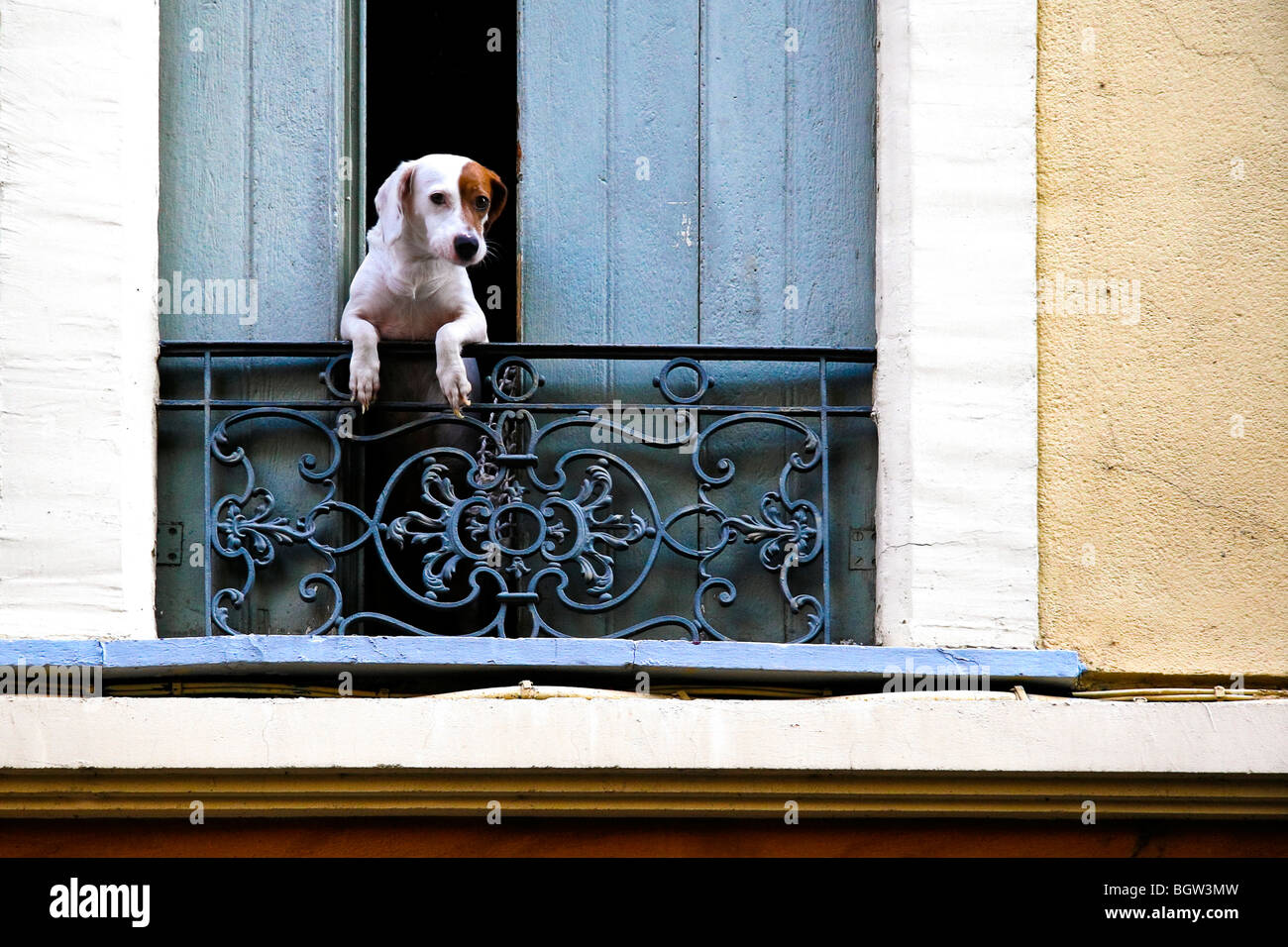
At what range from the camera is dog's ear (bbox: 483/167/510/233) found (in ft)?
15.1

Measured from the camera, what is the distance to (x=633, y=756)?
13.4 ft

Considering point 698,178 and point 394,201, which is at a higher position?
point 698,178

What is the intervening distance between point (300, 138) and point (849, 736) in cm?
227

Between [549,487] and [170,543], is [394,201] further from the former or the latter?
[170,543]

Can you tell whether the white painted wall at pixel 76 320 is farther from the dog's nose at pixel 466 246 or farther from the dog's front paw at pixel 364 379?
the dog's nose at pixel 466 246

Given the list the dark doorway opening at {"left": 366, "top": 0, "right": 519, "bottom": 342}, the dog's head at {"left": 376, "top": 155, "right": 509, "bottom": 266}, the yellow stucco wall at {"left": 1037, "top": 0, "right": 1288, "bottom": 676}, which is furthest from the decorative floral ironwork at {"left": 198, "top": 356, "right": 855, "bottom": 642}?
the yellow stucco wall at {"left": 1037, "top": 0, "right": 1288, "bottom": 676}

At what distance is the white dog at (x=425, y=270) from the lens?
4.46 meters

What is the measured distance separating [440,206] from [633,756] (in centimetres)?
156

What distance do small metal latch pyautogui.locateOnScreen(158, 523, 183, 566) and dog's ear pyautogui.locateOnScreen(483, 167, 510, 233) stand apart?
1.18 metres

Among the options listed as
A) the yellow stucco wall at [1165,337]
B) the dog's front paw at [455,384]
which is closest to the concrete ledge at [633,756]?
the yellow stucco wall at [1165,337]

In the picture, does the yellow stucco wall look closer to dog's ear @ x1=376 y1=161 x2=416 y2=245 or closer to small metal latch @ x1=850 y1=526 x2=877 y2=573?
small metal latch @ x1=850 y1=526 x2=877 y2=573

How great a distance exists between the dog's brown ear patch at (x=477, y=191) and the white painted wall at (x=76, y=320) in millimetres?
857

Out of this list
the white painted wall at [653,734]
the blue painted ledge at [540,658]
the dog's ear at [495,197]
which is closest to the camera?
the white painted wall at [653,734]

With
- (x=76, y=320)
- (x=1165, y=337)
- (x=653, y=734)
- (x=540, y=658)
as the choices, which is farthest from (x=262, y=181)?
(x=1165, y=337)
